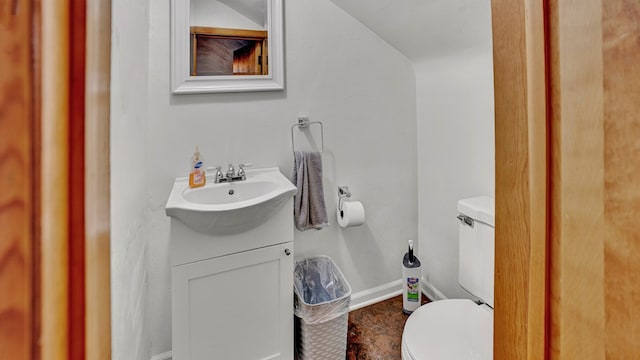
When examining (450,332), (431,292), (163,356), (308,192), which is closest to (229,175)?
(308,192)

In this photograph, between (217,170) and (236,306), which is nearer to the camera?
(236,306)

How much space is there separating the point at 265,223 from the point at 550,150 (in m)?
1.07

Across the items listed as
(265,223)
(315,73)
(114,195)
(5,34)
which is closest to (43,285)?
(5,34)

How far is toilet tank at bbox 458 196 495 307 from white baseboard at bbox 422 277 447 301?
1.45 feet

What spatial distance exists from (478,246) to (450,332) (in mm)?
433

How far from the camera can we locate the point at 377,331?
1.70m

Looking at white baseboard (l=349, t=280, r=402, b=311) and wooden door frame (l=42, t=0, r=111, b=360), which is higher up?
wooden door frame (l=42, t=0, r=111, b=360)

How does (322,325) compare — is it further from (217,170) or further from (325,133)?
(325,133)

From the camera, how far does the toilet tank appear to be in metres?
1.29

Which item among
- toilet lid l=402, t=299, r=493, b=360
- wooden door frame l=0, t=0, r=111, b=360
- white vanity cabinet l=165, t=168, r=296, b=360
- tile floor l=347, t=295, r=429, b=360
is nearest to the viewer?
wooden door frame l=0, t=0, r=111, b=360

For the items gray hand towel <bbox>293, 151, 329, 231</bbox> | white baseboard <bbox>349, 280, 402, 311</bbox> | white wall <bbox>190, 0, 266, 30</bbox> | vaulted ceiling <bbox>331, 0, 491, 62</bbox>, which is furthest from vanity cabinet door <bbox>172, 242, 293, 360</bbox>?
vaulted ceiling <bbox>331, 0, 491, 62</bbox>

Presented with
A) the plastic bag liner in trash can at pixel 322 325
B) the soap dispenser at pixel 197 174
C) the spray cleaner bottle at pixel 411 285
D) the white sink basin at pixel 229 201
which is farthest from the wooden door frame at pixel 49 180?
the spray cleaner bottle at pixel 411 285

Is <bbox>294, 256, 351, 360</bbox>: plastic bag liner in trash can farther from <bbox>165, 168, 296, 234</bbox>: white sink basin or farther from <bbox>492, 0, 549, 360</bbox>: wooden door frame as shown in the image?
<bbox>492, 0, 549, 360</bbox>: wooden door frame

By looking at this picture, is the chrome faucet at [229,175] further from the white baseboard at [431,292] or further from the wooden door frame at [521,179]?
the white baseboard at [431,292]
